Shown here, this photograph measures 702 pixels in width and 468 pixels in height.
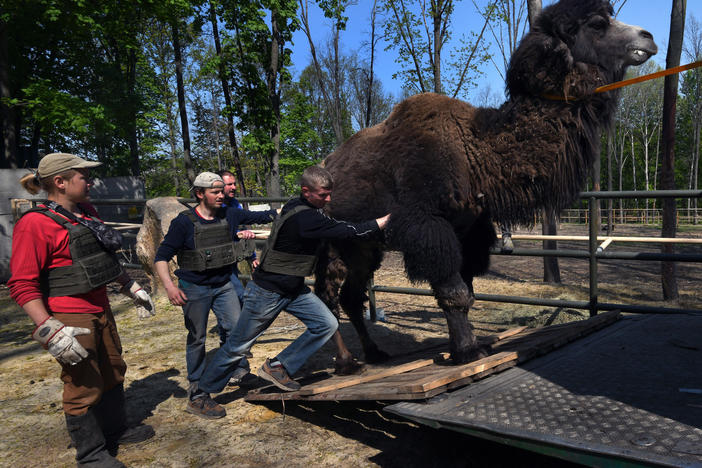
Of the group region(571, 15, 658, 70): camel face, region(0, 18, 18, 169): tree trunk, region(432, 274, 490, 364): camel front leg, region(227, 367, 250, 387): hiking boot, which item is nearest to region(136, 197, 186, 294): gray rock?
region(227, 367, 250, 387): hiking boot

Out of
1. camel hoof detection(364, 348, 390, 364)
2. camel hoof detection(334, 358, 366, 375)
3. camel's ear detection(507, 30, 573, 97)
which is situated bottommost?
camel hoof detection(364, 348, 390, 364)

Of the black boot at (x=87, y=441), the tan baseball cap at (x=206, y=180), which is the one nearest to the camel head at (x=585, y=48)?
Answer: the tan baseball cap at (x=206, y=180)

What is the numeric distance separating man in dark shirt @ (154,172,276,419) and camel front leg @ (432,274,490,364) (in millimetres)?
1737

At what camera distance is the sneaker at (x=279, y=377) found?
3301 millimetres

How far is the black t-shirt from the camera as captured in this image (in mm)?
3104

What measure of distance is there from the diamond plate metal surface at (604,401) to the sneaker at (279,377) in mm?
1063

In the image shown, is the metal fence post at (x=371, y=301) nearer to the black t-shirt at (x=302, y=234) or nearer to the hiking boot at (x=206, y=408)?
the black t-shirt at (x=302, y=234)

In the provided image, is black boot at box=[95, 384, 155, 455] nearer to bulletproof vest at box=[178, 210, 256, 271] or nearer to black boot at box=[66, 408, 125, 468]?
black boot at box=[66, 408, 125, 468]

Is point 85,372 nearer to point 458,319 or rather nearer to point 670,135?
point 458,319

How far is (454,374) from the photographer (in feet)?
8.66

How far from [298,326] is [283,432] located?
9.83ft

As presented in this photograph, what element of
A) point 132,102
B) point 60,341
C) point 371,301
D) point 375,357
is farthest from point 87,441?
point 132,102

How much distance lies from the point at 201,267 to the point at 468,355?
218 centimetres

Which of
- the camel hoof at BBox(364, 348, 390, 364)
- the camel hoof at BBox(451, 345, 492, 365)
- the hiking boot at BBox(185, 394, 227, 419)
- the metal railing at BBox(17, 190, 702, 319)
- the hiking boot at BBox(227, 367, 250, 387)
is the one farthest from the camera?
the camel hoof at BBox(364, 348, 390, 364)
